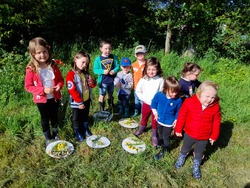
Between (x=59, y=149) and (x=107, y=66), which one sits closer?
(x=59, y=149)

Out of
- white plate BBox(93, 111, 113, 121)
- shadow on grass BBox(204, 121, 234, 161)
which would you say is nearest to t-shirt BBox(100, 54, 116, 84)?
white plate BBox(93, 111, 113, 121)

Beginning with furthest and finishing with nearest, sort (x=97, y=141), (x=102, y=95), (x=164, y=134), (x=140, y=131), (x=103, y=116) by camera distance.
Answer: (x=102, y=95), (x=103, y=116), (x=140, y=131), (x=97, y=141), (x=164, y=134)

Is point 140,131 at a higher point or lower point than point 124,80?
lower

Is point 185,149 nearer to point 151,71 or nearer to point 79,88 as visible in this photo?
point 151,71

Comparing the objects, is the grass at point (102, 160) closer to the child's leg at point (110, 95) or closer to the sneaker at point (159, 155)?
the sneaker at point (159, 155)

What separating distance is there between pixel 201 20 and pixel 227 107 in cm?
331

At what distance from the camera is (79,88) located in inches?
127

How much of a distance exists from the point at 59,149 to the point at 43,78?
1024mm

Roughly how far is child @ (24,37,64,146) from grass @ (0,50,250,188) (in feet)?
1.59

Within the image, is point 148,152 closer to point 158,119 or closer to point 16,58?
A: point 158,119

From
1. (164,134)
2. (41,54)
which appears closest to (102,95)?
(164,134)

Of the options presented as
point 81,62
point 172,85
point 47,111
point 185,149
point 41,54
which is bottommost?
point 185,149

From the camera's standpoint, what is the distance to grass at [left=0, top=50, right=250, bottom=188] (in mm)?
2859

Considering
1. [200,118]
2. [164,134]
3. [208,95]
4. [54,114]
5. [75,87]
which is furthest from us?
[54,114]
